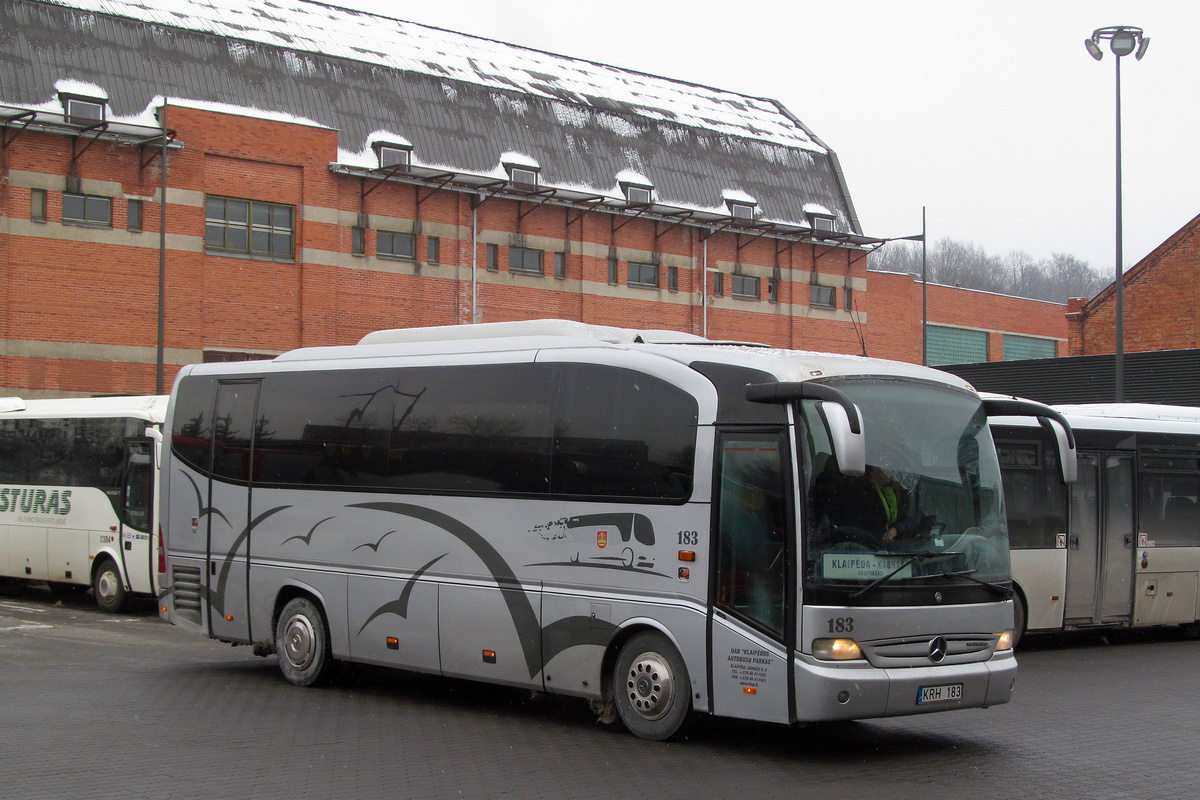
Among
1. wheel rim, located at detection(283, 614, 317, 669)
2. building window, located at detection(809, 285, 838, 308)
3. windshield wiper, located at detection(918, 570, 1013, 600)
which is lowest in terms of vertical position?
wheel rim, located at detection(283, 614, 317, 669)

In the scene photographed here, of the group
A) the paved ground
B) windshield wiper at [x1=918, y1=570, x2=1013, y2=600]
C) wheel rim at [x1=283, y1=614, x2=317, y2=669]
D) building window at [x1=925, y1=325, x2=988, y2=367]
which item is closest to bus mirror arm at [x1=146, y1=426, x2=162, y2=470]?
the paved ground

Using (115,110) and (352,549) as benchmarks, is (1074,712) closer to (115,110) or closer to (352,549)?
(352,549)

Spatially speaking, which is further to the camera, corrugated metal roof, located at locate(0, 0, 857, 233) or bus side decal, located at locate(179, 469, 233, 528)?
corrugated metal roof, located at locate(0, 0, 857, 233)

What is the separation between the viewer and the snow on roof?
42.1 meters

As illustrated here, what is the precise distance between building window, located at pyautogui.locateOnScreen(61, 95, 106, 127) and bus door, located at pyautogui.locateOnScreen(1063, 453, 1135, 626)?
29.1 meters

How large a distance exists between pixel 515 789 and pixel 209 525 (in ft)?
21.7

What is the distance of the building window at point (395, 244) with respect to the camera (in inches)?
1682

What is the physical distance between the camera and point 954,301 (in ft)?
222

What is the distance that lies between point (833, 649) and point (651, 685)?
5.09ft

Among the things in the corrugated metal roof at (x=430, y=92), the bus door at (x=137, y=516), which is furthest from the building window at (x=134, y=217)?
the bus door at (x=137, y=516)

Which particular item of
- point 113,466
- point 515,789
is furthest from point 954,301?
point 515,789

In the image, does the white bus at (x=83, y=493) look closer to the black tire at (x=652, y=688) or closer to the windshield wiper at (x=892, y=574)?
the black tire at (x=652, y=688)

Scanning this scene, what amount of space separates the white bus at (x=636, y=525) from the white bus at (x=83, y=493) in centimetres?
846

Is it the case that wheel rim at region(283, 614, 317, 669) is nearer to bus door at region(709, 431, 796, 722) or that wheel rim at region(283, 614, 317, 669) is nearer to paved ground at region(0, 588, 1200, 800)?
paved ground at region(0, 588, 1200, 800)
